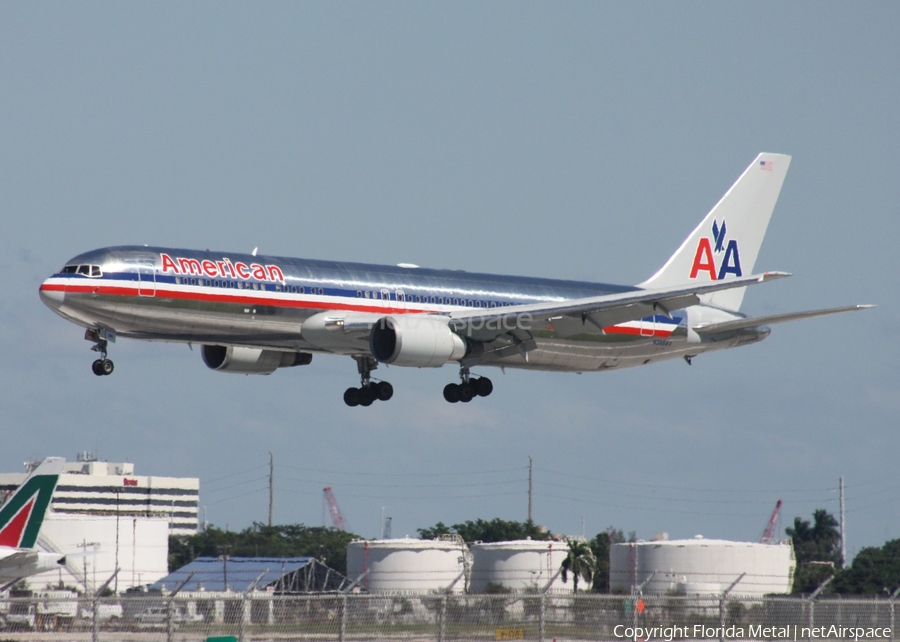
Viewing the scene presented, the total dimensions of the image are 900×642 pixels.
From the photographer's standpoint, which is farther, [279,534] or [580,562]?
[279,534]

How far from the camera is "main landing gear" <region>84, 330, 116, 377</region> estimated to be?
4659 cm

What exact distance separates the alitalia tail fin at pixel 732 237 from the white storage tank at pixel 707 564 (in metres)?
14.7

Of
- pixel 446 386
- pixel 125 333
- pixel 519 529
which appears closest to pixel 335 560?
pixel 519 529

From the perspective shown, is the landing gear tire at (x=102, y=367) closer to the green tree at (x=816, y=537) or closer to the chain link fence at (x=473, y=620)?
the chain link fence at (x=473, y=620)

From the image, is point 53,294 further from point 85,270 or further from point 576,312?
point 576,312

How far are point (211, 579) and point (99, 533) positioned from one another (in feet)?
125

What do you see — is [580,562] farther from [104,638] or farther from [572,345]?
[104,638]

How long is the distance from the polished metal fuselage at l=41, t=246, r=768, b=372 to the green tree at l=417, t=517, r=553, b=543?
228 ft

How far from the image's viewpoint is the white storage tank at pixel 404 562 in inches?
2938

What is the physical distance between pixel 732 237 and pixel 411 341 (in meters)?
22.5

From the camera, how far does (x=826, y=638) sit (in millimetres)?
33094

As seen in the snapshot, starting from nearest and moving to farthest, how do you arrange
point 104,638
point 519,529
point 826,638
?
point 104,638 < point 826,638 < point 519,529

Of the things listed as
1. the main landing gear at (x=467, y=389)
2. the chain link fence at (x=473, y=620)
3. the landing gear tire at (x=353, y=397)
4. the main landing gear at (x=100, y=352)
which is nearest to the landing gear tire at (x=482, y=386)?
the main landing gear at (x=467, y=389)

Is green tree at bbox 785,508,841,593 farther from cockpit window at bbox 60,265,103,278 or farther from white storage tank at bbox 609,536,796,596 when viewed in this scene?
cockpit window at bbox 60,265,103,278
